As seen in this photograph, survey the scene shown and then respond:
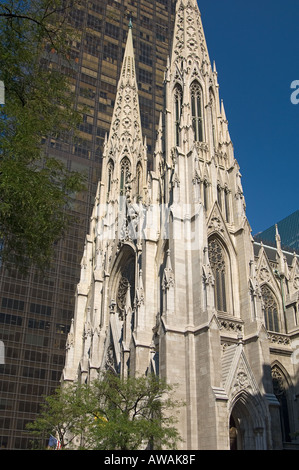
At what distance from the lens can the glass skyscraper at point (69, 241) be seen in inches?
→ 1891

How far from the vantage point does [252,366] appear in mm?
28875

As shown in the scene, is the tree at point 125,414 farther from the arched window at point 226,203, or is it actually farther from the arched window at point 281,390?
the arched window at point 226,203

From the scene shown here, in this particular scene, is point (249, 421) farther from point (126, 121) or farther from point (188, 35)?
point (126, 121)

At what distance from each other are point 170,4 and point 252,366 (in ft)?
252

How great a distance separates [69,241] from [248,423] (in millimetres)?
35370

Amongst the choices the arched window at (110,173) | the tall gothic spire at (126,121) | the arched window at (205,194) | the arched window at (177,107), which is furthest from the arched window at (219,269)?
the tall gothic spire at (126,121)

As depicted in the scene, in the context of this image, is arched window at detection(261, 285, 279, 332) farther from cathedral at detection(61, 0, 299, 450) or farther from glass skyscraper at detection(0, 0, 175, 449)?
glass skyscraper at detection(0, 0, 175, 449)

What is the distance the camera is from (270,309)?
115 ft

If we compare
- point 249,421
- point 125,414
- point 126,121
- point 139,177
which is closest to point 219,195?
point 139,177

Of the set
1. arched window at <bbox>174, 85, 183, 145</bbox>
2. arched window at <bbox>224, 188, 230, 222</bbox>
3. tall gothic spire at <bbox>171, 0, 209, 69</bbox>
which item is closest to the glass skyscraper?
tall gothic spire at <bbox>171, 0, 209, 69</bbox>

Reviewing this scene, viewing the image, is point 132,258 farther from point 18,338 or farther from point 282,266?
point 18,338

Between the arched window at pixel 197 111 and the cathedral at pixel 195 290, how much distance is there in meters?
0.09
